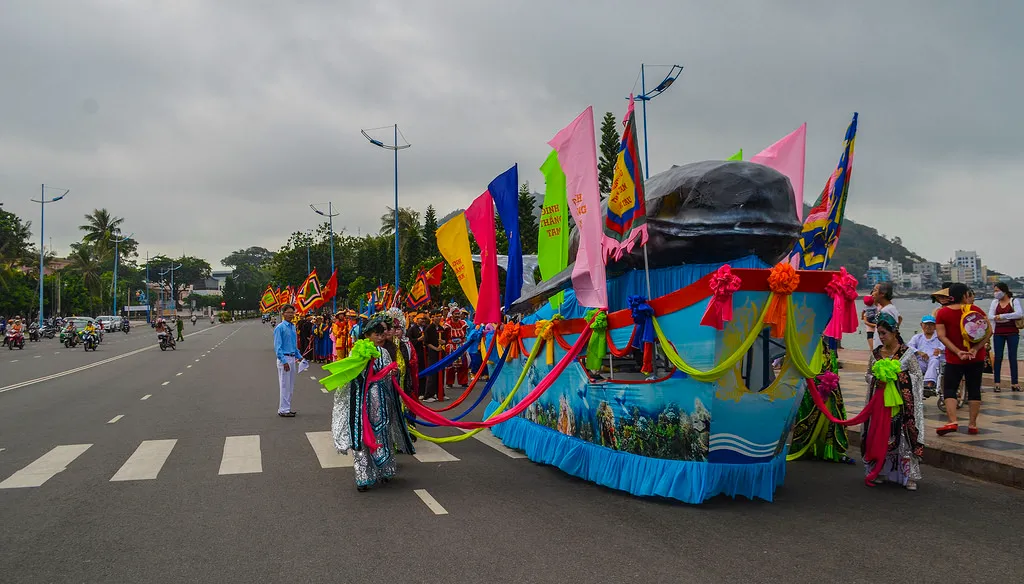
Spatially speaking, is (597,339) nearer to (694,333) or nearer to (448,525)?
(694,333)

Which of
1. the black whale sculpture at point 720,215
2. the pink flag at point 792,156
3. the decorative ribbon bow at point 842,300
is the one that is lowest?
the decorative ribbon bow at point 842,300

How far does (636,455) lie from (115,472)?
5218 mm

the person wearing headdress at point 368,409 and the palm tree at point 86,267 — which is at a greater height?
the palm tree at point 86,267

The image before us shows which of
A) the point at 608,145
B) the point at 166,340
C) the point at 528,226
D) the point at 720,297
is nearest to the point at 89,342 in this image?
the point at 166,340

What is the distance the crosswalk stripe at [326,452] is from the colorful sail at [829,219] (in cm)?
538

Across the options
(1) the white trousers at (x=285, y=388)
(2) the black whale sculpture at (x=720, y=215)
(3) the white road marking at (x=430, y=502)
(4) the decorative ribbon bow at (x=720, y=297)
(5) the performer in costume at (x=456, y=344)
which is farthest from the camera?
(5) the performer in costume at (x=456, y=344)

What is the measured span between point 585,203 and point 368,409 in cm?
283

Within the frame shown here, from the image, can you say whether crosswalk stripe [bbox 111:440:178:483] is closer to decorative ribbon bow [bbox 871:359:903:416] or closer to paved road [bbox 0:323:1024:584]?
paved road [bbox 0:323:1024:584]

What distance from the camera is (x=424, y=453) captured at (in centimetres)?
883

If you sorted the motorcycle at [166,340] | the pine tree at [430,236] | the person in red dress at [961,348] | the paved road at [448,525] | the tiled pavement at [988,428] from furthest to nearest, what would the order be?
the pine tree at [430,236] < the motorcycle at [166,340] < the person in red dress at [961,348] < the tiled pavement at [988,428] < the paved road at [448,525]

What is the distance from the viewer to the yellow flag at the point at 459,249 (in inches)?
392

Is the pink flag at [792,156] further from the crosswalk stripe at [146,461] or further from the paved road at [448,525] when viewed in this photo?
the crosswalk stripe at [146,461]

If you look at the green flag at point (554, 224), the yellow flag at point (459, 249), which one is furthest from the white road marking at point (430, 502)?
the yellow flag at point (459, 249)

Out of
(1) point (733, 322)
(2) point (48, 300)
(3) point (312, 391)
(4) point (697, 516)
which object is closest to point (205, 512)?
(4) point (697, 516)
